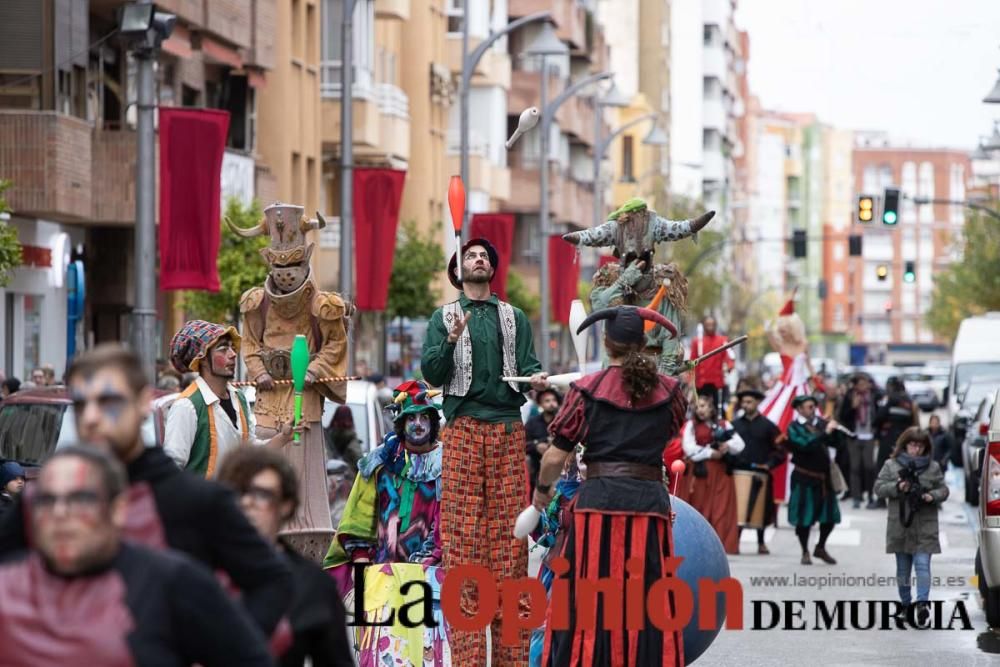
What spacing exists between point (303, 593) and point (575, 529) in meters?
4.08

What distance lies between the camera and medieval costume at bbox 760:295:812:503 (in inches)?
1014

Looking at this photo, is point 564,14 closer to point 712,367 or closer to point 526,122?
point 712,367

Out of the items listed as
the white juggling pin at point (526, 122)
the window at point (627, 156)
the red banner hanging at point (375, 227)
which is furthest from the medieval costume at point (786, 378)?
the window at point (627, 156)

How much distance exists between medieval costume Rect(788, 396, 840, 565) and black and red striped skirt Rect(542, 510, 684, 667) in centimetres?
1240

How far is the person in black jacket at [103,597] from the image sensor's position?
5.05m

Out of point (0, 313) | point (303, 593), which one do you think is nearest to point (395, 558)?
point (303, 593)

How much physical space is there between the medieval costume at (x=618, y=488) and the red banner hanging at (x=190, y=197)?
14645mm

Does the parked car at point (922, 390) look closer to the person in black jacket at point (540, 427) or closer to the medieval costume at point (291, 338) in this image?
the person in black jacket at point (540, 427)

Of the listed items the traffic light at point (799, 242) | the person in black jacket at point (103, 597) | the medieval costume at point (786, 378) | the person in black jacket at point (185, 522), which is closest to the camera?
the person in black jacket at point (103, 597)

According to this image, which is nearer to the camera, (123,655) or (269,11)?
(123,655)

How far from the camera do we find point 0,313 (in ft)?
105

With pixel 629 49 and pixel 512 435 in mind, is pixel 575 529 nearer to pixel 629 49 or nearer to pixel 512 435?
pixel 512 435

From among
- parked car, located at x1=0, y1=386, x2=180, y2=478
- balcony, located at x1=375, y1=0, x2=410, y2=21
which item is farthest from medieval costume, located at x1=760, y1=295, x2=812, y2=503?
balcony, located at x1=375, y1=0, x2=410, y2=21

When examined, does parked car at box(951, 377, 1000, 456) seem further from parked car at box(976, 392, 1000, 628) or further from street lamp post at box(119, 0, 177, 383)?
parked car at box(976, 392, 1000, 628)
